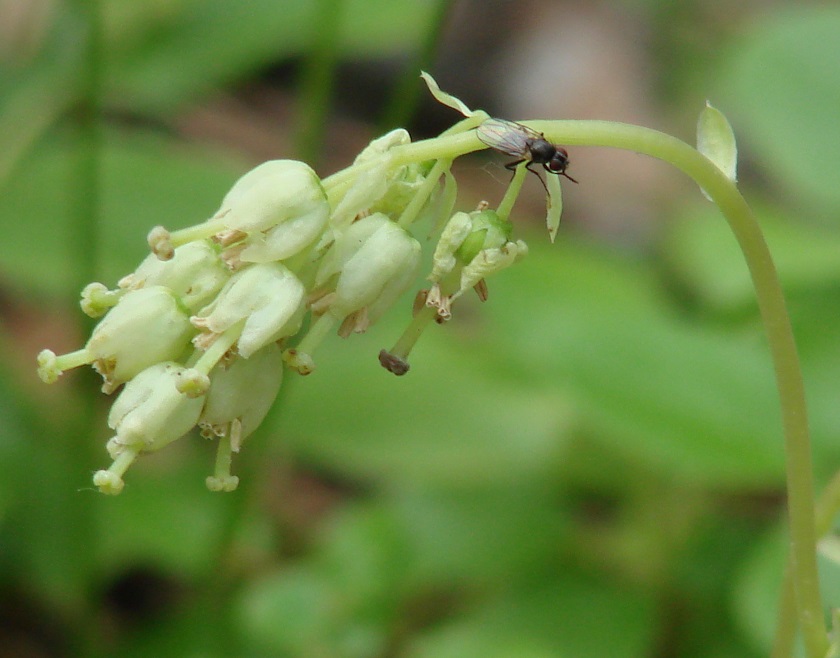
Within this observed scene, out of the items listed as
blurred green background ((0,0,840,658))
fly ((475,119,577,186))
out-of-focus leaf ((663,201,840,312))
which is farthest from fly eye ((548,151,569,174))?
out-of-focus leaf ((663,201,840,312))

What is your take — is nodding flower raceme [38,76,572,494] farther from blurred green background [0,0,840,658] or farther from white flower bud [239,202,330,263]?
blurred green background [0,0,840,658]

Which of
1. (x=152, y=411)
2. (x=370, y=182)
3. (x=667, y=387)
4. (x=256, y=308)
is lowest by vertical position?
(x=152, y=411)

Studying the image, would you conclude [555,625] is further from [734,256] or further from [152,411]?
[152,411]

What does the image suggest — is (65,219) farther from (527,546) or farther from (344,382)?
(527,546)

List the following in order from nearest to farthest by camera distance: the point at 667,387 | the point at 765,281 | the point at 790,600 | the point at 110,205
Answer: the point at 765,281 < the point at 790,600 < the point at 667,387 < the point at 110,205

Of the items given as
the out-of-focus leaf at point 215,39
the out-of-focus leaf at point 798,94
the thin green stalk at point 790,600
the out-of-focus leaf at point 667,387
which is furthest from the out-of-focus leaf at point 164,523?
the out-of-focus leaf at point 798,94

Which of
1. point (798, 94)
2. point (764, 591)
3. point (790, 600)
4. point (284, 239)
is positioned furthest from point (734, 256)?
point (284, 239)

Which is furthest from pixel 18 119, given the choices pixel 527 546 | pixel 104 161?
pixel 527 546
